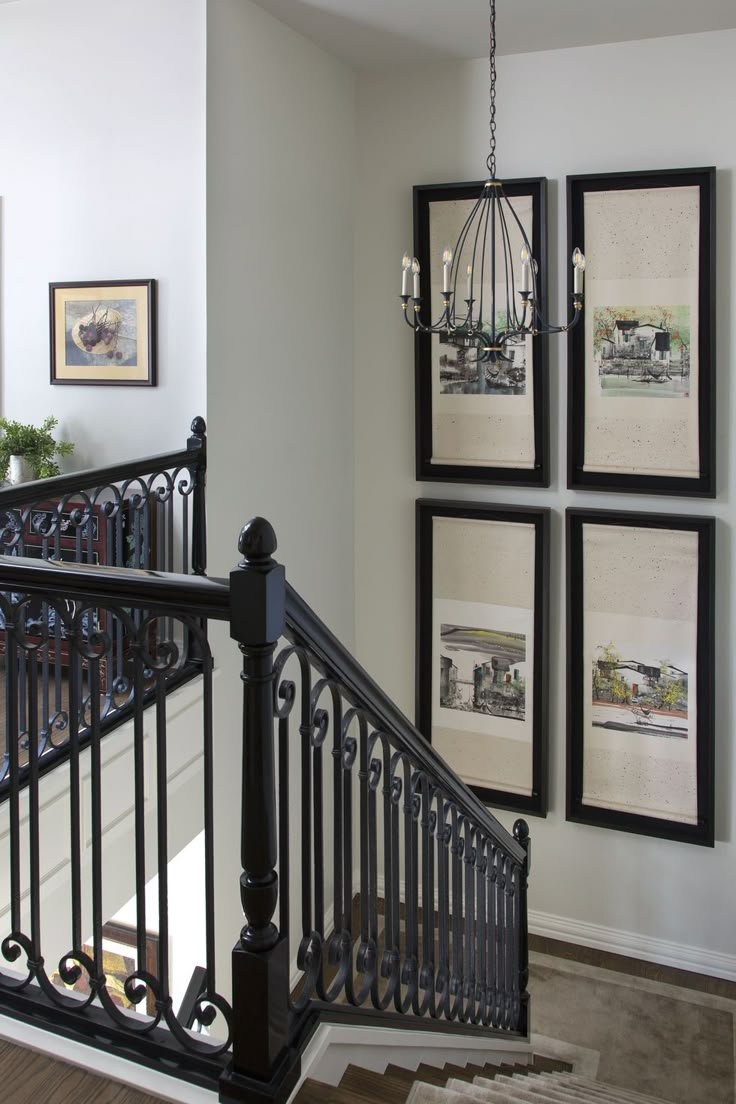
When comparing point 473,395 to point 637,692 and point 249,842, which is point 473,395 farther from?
point 249,842

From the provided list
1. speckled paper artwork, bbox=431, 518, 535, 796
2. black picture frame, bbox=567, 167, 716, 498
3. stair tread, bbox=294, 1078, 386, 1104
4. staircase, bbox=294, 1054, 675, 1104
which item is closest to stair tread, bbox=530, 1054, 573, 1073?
staircase, bbox=294, 1054, 675, 1104

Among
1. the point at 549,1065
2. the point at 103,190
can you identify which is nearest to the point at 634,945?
the point at 549,1065

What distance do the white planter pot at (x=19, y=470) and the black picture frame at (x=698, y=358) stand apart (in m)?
2.62

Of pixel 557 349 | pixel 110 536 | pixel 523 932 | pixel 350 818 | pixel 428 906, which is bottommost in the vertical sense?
pixel 523 932

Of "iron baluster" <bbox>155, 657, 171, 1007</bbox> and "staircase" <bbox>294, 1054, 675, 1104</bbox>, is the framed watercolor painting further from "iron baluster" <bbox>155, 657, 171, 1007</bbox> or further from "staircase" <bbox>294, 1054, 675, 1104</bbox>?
"staircase" <bbox>294, 1054, 675, 1104</bbox>

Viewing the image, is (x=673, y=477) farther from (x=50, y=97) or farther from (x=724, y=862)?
(x=50, y=97)

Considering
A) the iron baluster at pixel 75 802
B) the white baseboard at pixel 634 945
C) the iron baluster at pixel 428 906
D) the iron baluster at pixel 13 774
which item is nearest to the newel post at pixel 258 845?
the iron baluster at pixel 75 802

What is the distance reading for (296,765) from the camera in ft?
16.1

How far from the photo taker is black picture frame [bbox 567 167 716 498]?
176 inches

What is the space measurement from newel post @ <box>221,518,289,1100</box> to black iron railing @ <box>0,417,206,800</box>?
1.46 metres

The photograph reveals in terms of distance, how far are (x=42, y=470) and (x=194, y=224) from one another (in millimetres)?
1210

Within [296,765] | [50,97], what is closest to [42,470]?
[50,97]

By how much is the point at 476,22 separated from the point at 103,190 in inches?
72.5

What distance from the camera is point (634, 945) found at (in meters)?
5.09
